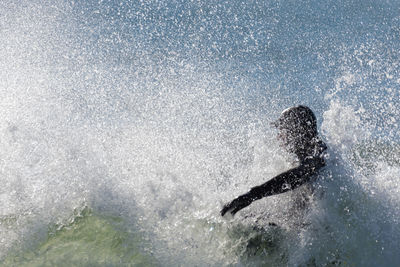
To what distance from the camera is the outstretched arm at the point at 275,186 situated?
12.4ft

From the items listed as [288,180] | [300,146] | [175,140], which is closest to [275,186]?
[288,180]

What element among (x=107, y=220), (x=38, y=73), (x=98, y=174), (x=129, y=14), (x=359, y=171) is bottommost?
(x=359, y=171)

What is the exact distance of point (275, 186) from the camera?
4039 mm

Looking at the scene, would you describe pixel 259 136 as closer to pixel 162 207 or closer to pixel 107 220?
pixel 162 207

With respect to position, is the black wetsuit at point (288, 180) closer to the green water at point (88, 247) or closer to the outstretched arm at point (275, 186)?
the outstretched arm at point (275, 186)

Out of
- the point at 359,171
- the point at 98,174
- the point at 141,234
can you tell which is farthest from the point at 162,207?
the point at 359,171

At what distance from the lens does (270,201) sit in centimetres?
448

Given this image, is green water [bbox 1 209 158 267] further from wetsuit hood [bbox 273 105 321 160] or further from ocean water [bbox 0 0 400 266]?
wetsuit hood [bbox 273 105 321 160]

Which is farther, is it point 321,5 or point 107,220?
point 321,5

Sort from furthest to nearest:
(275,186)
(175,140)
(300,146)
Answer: (175,140) → (300,146) → (275,186)

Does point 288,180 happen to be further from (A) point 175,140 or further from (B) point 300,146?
(A) point 175,140

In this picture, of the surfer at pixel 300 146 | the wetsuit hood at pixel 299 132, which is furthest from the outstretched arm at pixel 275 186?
the wetsuit hood at pixel 299 132

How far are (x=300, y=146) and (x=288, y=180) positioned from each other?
58 centimetres

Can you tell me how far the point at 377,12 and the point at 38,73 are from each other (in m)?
10.0
